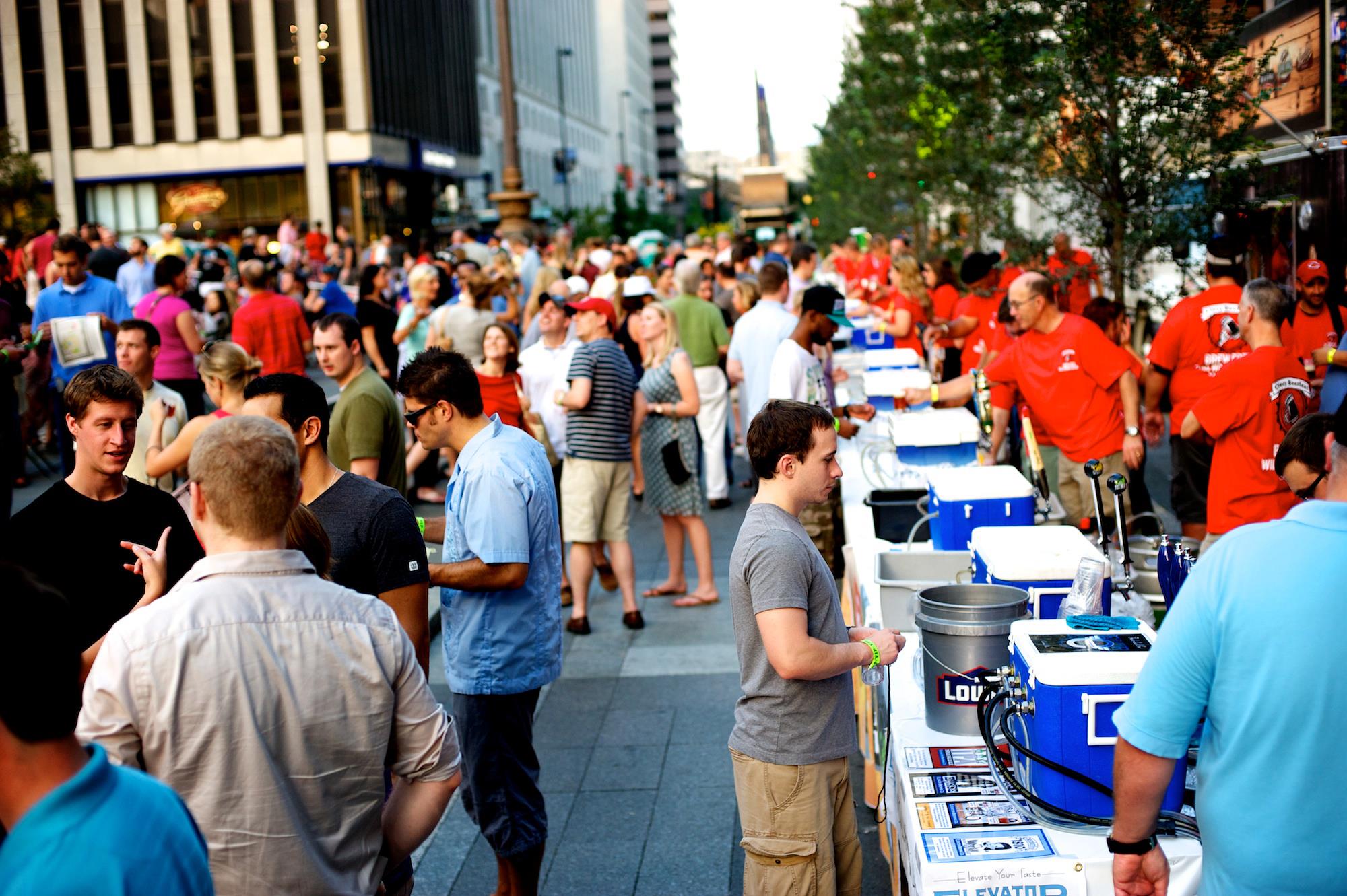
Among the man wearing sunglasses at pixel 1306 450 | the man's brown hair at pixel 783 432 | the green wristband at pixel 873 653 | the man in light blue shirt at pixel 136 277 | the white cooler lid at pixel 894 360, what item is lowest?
the green wristband at pixel 873 653

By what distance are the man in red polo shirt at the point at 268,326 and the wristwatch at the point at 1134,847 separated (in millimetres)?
9103

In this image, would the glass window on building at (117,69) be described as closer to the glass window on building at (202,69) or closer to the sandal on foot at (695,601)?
the glass window on building at (202,69)

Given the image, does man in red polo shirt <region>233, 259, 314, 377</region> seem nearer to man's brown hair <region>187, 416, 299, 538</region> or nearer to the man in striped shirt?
the man in striped shirt

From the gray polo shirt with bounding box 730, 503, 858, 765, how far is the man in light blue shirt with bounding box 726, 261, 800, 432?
20.3ft

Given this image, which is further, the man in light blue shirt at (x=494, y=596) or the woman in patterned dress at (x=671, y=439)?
the woman in patterned dress at (x=671, y=439)

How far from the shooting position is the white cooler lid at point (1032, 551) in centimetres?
431

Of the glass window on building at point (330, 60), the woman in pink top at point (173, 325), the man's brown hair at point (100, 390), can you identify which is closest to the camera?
the man's brown hair at point (100, 390)

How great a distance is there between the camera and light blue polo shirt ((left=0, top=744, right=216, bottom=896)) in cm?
185

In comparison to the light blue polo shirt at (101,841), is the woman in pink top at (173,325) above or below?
above

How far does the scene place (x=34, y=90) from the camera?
5491cm

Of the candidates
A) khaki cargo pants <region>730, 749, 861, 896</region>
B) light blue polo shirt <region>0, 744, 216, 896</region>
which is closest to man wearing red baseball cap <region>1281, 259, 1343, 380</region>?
khaki cargo pants <region>730, 749, 861, 896</region>

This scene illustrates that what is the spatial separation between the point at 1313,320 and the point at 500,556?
5.98 meters

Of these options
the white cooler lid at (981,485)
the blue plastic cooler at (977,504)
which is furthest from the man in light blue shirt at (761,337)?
the blue plastic cooler at (977,504)

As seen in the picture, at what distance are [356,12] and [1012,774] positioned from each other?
184 ft
